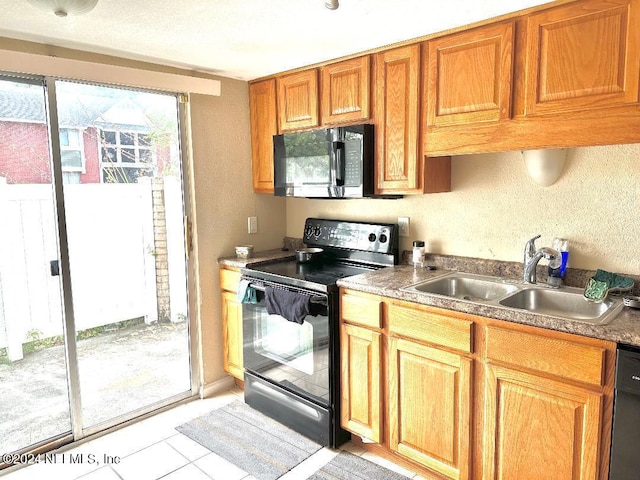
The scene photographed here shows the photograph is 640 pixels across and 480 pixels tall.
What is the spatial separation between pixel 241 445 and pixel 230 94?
7.33 feet

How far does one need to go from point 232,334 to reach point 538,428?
6.53 ft

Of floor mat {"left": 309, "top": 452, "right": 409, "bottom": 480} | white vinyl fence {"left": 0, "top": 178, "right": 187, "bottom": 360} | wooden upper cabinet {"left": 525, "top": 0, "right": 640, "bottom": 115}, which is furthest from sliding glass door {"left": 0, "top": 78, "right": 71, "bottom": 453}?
wooden upper cabinet {"left": 525, "top": 0, "right": 640, "bottom": 115}

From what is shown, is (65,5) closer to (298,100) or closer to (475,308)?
(298,100)

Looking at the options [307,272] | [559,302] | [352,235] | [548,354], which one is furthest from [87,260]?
[559,302]

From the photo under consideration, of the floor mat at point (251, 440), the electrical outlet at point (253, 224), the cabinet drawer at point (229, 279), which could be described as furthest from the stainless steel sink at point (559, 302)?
the electrical outlet at point (253, 224)

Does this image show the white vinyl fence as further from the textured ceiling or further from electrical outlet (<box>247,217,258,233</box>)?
the textured ceiling

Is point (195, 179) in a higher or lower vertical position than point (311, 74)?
lower

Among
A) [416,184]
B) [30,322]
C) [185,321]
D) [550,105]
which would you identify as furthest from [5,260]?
[550,105]

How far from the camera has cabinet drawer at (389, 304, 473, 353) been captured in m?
1.92

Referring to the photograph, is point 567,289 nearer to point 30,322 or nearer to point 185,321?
point 185,321

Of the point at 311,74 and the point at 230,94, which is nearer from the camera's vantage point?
the point at 311,74

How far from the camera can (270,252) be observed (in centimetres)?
337

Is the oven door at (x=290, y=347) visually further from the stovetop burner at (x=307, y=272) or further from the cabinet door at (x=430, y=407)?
the cabinet door at (x=430, y=407)

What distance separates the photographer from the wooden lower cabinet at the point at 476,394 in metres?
1.63
